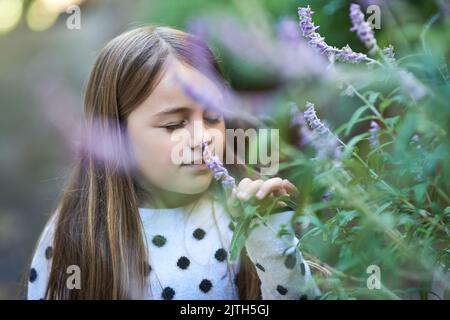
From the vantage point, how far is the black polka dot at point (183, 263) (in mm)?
1047

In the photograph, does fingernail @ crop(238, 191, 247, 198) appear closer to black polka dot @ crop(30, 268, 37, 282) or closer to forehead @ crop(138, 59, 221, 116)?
forehead @ crop(138, 59, 221, 116)

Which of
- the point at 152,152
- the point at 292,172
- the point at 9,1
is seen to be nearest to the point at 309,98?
the point at 292,172

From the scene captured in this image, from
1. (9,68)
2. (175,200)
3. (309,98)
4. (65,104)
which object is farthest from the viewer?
(9,68)

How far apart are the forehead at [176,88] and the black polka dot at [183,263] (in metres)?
0.24

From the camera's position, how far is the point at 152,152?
103 centimetres

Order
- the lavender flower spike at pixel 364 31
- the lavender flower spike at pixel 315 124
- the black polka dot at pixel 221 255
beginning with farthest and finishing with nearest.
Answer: the black polka dot at pixel 221 255
the lavender flower spike at pixel 315 124
the lavender flower spike at pixel 364 31

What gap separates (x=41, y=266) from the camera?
1.14 metres

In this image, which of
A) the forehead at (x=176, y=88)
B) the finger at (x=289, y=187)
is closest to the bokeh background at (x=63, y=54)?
the forehead at (x=176, y=88)

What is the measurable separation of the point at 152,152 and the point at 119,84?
129 mm

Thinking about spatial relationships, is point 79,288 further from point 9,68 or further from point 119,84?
point 9,68

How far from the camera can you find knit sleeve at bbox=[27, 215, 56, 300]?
3.69ft

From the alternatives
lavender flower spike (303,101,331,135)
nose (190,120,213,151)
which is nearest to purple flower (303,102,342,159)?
lavender flower spike (303,101,331,135)

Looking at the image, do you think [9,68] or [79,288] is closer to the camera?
[79,288]

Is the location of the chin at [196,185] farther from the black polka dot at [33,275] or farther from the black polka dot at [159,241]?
the black polka dot at [33,275]
